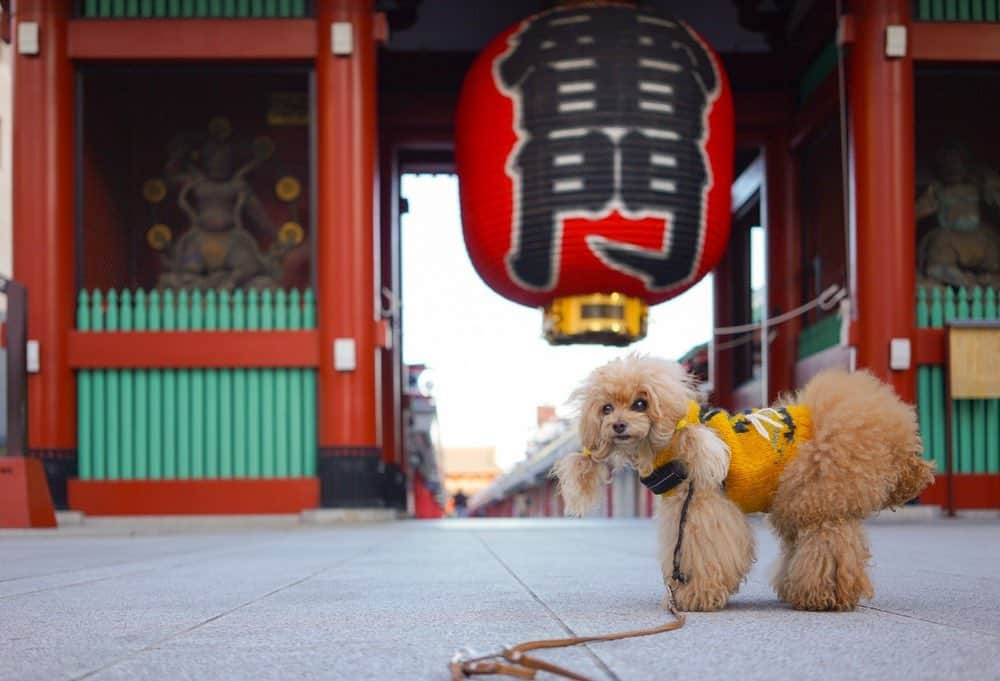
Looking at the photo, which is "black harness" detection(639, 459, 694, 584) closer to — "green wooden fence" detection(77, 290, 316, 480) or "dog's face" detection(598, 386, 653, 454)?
"dog's face" detection(598, 386, 653, 454)

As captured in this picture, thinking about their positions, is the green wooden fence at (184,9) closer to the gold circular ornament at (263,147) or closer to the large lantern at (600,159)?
the large lantern at (600,159)

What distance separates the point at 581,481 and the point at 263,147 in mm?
13162

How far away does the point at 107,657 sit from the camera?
7.95 feet

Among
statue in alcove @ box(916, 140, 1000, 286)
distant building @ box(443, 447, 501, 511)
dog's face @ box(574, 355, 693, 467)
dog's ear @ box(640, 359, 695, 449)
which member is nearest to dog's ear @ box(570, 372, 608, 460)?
dog's face @ box(574, 355, 693, 467)

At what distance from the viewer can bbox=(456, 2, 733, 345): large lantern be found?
10.9 meters

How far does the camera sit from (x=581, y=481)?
11.5ft

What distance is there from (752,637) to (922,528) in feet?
24.0

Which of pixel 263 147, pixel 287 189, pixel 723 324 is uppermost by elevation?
pixel 263 147

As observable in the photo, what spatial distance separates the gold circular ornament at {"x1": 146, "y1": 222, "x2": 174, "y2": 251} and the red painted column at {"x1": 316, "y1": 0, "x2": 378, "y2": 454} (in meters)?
3.24

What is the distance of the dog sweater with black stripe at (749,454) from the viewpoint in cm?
343

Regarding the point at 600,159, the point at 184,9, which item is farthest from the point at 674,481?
the point at 184,9

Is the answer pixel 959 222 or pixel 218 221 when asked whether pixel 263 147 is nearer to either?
pixel 218 221

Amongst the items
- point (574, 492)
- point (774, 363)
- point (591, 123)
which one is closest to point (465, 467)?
point (774, 363)

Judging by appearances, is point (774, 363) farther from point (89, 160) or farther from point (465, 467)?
point (465, 467)
